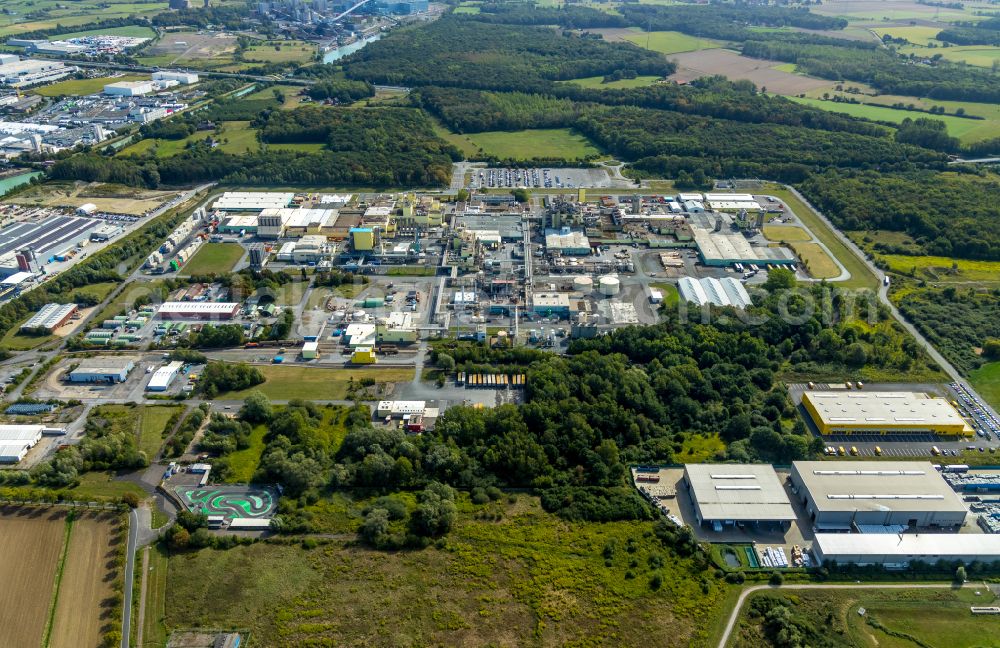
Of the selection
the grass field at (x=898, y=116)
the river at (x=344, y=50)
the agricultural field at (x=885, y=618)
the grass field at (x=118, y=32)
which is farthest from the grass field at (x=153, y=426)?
the grass field at (x=118, y=32)

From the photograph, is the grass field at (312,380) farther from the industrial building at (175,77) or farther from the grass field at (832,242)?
the industrial building at (175,77)

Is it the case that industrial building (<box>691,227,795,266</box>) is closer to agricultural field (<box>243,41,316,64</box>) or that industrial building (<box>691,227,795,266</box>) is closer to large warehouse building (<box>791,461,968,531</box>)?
large warehouse building (<box>791,461,968,531</box>)

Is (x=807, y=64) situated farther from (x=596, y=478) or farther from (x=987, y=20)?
(x=596, y=478)

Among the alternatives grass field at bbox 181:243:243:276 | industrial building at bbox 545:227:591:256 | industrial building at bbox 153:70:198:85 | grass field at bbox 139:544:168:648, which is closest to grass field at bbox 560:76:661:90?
industrial building at bbox 545:227:591:256

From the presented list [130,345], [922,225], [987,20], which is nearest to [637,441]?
[130,345]

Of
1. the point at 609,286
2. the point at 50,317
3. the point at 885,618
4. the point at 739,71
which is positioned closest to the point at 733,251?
the point at 609,286

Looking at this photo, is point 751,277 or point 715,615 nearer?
point 715,615
